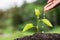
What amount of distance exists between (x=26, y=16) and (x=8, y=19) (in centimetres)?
77

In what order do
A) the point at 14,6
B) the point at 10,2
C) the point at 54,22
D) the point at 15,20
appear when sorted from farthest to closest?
the point at 10,2 < the point at 14,6 < the point at 15,20 < the point at 54,22

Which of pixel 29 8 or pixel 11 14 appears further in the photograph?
pixel 11 14

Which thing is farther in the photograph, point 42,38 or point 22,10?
point 22,10

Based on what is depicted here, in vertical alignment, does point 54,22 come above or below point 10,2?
below

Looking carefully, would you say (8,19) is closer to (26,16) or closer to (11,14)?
(11,14)

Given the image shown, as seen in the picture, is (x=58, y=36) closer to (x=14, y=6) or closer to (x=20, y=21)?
(x=20, y=21)

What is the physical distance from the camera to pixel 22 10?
7027mm

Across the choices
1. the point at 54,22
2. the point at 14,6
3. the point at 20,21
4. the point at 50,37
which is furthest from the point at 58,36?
the point at 14,6

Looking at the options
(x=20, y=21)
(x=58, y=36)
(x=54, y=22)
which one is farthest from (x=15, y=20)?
(x=58, y=36)

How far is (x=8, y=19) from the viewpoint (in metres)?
7.32

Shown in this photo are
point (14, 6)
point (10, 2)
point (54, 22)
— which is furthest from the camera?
point (10, 2)

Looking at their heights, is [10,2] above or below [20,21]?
above

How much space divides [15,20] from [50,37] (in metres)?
5.01

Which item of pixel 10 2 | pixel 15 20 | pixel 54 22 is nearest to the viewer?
pixel 54 22
